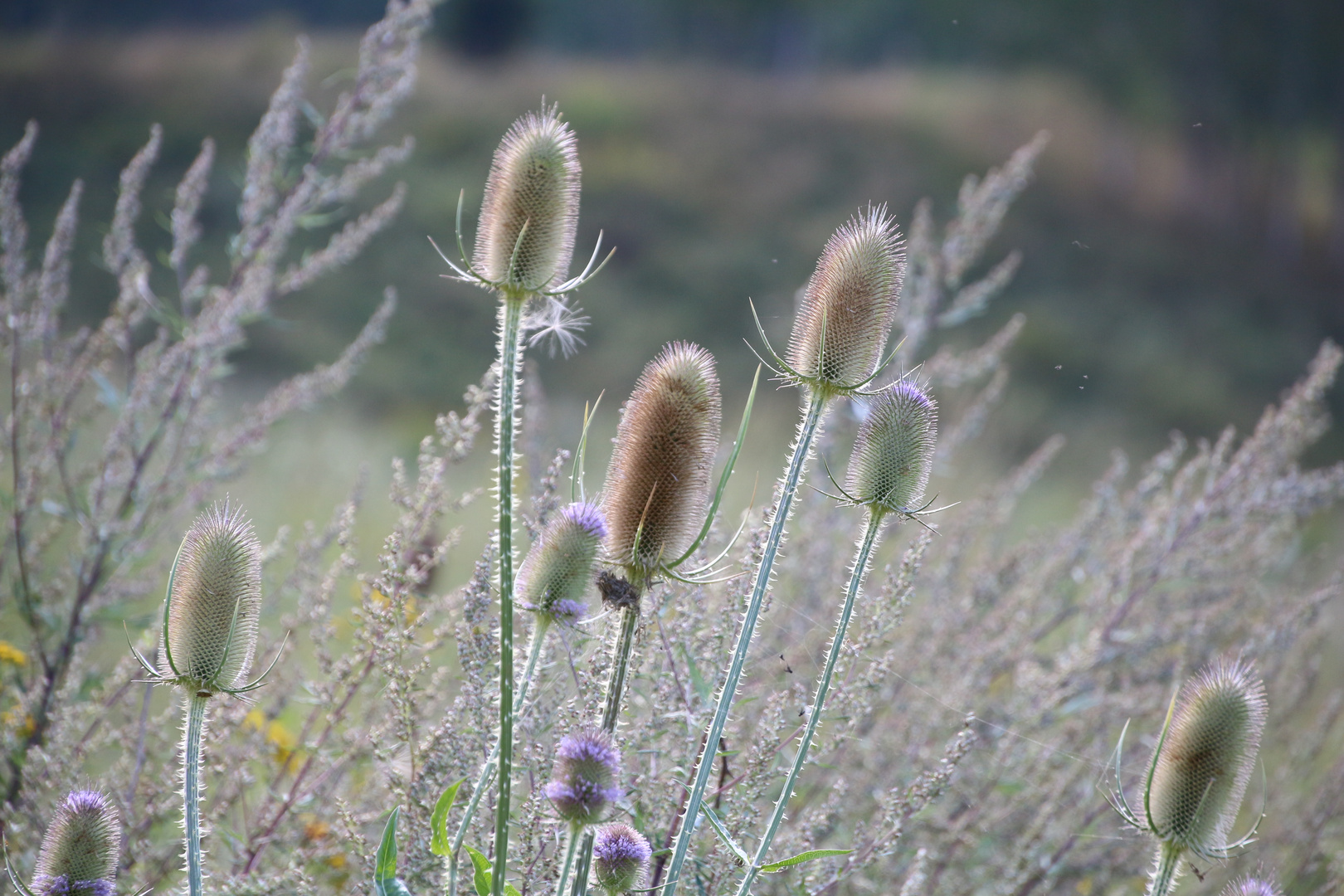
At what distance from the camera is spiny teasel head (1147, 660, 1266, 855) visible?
143 centimetres

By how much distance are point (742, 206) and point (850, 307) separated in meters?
17.6

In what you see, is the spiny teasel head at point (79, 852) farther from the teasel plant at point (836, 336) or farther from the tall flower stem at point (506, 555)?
the teasel plant at point (836, 336)

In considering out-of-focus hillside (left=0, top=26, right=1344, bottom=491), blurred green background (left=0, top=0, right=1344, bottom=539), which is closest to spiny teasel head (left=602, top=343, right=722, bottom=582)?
blurred green background (left=0, top=0, right=1344, bottom=539)

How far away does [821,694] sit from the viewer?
55.3 inches

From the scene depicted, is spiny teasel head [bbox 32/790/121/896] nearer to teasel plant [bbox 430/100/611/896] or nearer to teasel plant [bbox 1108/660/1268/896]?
teasel plant [bbox 430/100/611/896]

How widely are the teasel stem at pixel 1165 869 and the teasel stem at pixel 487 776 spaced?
2.97 feet

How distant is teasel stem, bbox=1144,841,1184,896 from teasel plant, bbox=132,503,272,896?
1262 mm

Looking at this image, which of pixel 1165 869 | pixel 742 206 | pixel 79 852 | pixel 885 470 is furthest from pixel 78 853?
pixel 742 206

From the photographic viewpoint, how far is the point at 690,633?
6.77ft

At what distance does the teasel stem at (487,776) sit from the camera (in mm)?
1272

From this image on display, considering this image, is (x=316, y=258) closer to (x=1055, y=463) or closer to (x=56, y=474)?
(x=56, y=474)

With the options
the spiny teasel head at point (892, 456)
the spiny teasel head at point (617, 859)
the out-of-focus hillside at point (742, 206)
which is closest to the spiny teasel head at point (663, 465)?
the spiny teasel head at point (892, 456)

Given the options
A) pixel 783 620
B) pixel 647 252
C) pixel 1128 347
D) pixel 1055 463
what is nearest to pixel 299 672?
pixel 783 620

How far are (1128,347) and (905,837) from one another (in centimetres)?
1602
